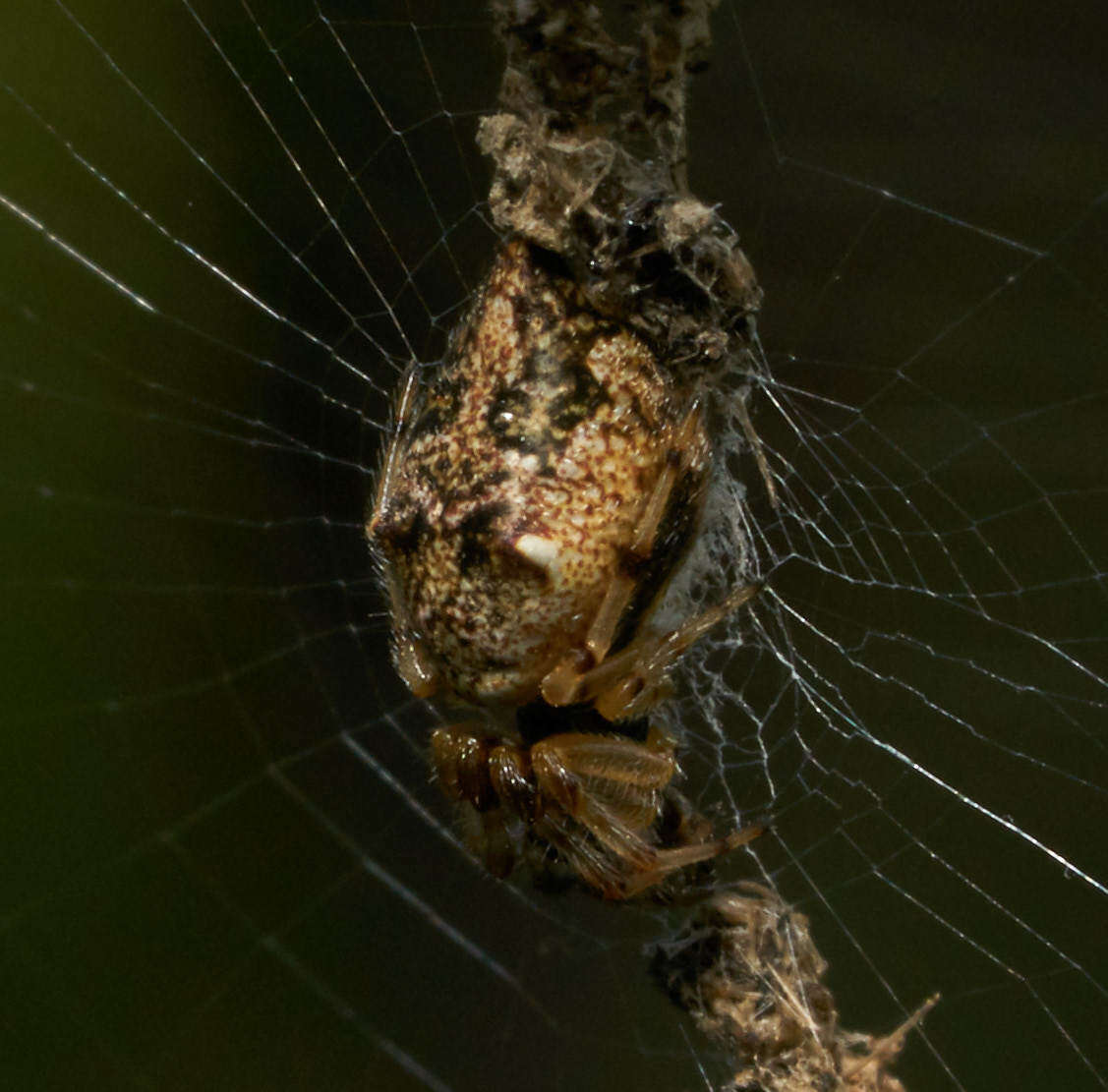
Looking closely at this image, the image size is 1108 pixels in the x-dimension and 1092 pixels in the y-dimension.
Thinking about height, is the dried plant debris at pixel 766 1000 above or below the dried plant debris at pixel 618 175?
below

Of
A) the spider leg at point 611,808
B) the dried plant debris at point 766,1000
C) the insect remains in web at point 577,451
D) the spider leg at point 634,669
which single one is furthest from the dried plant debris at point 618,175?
the dried plant debris at point 766,1000

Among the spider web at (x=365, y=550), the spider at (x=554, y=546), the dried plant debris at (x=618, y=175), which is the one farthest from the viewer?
the spider web at (x=365, y=550)

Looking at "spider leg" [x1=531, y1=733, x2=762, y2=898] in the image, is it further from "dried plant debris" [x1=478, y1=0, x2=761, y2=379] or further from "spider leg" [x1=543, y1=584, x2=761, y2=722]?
"dried plant debris" [x1=478, y1=0, x2=761, y2=379]

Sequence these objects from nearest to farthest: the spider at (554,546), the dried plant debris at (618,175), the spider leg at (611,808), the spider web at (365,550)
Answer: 1. the dried plant debris at (618,175)
2. the spider at (554,546)
3. the spider leg at (611,808)
4. the spider web at (365,550)

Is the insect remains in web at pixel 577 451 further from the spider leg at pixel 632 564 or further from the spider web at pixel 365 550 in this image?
the spider web at pixel 365 550

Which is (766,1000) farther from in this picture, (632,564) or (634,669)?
(632,564)

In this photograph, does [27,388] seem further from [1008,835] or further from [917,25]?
[1008,835]

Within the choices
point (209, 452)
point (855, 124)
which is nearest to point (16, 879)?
point (209, 452)

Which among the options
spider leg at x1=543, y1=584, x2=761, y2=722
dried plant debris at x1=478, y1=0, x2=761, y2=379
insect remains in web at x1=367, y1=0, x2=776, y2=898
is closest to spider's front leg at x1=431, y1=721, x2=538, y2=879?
insect remains in web at x1=367, y1=0, x2=776, y2=898
